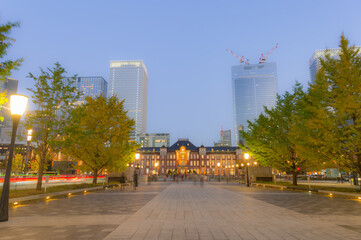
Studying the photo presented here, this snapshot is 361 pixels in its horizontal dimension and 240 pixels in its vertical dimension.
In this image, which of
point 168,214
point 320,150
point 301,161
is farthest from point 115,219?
point 301,161

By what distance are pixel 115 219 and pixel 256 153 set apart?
91.9 feet

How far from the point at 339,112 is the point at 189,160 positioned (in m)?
94.7

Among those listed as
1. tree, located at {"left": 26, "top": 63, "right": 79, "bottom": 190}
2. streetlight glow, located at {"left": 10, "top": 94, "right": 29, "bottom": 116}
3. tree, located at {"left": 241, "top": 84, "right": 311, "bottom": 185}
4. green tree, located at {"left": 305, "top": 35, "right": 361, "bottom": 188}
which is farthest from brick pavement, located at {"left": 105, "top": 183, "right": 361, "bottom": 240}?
tree, located at {"left": 241, "top": 84, "right": 311, "bottom": 185}

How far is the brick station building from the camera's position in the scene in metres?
108

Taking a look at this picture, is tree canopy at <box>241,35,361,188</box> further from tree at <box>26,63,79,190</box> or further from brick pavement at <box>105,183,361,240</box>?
tree at <box>26,63,79,190</box>

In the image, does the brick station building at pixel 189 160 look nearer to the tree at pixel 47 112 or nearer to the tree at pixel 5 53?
the tree at pixel 47 112

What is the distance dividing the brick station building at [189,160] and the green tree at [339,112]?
296ft

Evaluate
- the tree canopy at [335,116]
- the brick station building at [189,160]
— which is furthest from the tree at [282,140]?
the brick station building at [189,160]

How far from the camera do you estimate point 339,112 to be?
17.4 meters

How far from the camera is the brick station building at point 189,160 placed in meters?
108

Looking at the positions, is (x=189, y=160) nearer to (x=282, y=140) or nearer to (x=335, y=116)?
(x=282, y=140)

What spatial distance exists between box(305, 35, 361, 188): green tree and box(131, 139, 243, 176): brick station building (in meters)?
90.2

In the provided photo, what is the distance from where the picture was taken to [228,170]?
10725 centimetres

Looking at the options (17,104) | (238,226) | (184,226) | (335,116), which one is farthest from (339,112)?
(17,104)
